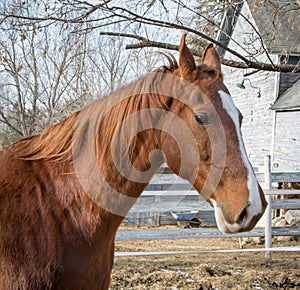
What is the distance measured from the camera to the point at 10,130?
14789 mm

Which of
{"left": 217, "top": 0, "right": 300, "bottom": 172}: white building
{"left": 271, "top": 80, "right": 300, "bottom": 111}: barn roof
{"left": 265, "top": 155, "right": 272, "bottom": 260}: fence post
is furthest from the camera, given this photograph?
{"left": 217, "top": 0, "right": 300, "bottom": 172}: white building

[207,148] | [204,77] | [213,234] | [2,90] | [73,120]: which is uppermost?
[2,90]

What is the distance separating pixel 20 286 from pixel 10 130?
1405cm

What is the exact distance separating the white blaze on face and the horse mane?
33 cm

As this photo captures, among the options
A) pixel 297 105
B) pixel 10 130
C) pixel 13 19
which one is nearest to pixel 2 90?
pixel 10 130

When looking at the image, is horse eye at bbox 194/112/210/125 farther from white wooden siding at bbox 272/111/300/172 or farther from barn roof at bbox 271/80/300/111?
white wooden siding at bbox 272/111/300/172

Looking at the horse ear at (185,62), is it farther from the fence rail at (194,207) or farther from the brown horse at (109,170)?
the fence rail at (194,207)

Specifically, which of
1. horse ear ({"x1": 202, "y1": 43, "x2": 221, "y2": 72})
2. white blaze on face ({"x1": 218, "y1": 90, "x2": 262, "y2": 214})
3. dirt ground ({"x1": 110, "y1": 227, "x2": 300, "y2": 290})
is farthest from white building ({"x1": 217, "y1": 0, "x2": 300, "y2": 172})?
white blaze on face ({"x1": 218, "y1": 90, "x2": 262, "y2": 214})

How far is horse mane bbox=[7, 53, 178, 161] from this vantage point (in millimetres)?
1891

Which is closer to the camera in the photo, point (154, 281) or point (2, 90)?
point (154, 281)

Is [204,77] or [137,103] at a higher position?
[204,77]

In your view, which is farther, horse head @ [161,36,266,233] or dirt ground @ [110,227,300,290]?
dirt ground @ [110,227,300,290]

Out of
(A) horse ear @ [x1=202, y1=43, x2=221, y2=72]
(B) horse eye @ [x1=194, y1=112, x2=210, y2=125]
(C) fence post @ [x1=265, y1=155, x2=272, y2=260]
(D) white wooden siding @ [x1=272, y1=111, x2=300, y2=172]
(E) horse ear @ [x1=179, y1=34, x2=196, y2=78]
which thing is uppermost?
(D) white wooden siding @ [x1=272, y1=111, x2=300, y2=172]

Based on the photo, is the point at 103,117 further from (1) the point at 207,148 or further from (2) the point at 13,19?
(2) the point at 13,19
